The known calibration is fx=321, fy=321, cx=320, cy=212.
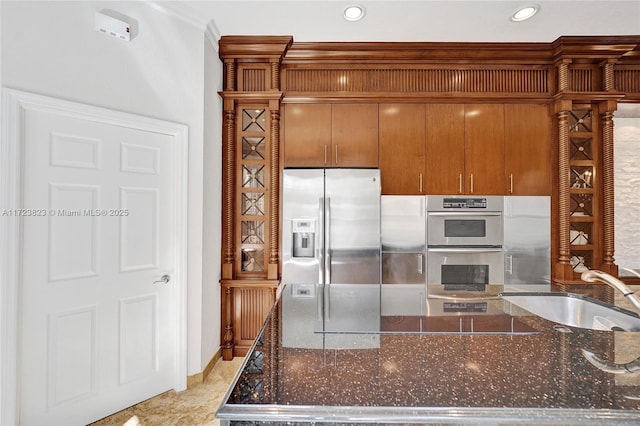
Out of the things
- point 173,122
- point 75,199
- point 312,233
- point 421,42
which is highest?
point 421,42

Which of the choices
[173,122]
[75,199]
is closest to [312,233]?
[173,122]

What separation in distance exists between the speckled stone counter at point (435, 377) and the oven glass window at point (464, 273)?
1779mm

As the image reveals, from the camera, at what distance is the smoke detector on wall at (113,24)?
1.97 metres

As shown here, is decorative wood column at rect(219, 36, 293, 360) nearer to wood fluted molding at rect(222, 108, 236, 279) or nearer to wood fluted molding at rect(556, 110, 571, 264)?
wood fluted molding at rect(222, 108, 236, 279)

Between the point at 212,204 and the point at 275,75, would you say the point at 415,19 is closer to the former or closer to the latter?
the point at 275,75

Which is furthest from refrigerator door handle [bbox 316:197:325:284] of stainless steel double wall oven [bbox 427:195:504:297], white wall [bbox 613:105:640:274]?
white wall [bbox 613:105:640:274]

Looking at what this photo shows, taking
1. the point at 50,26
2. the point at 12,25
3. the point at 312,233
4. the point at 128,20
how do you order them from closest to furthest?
the point at 12,25, the point at 50,26, the point at 128,20, the point at 312,233

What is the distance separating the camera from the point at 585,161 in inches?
115

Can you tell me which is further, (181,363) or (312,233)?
(312,233)

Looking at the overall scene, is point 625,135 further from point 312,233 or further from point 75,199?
point 75,199

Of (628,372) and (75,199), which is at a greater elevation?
(75,199)

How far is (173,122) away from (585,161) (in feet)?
11.6

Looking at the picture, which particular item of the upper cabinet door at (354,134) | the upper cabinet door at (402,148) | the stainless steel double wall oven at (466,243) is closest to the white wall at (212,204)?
the upper cabinet door at (354,134)

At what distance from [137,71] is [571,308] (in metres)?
2.83
